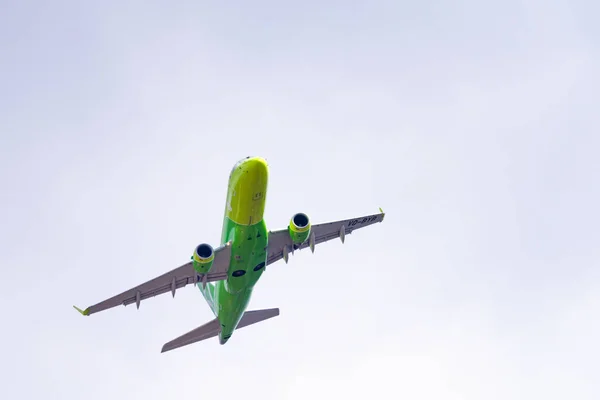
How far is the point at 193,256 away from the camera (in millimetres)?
38531

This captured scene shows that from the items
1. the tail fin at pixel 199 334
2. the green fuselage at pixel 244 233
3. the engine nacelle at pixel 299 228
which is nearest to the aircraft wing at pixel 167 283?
the green fuselage at pixel 244 233

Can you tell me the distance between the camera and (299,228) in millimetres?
39969

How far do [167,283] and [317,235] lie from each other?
10696 mm

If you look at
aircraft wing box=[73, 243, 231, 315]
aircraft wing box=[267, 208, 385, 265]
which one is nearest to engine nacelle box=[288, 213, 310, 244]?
aircraft wing box=[267, 208, 385, 265]

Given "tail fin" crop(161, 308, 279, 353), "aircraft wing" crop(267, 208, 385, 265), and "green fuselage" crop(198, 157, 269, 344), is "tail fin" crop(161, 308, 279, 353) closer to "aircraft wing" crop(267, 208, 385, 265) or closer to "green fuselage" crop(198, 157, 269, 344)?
"green fuselage" crop(198, 157, 269, 344)

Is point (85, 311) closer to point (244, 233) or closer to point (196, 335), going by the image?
point (196, 335)

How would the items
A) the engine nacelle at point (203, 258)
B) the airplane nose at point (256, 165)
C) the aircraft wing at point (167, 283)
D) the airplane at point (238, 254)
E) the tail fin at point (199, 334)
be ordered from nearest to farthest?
the airplane nose at point (256, 165) < the airplane at point (238, 254) < the engine nacelle at point (203, 258) < the aircraft wing at point (167, 283) < the tail fin at point (199, 334)

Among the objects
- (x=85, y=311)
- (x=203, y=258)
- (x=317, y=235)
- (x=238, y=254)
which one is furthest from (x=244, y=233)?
(x=85, y=311)

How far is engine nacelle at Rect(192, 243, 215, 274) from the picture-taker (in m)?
38.0

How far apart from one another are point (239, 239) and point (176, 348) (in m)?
14.1

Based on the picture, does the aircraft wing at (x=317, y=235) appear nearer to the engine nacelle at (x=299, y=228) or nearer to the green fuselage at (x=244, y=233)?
the engine nacelle at (x=299, y=228)

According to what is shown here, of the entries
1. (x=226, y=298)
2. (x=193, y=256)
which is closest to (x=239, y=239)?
(x=193, y=256)

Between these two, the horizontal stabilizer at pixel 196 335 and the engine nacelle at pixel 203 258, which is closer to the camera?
the engine nacelle at pixel 203 258

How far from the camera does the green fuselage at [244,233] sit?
36000 millimetres
